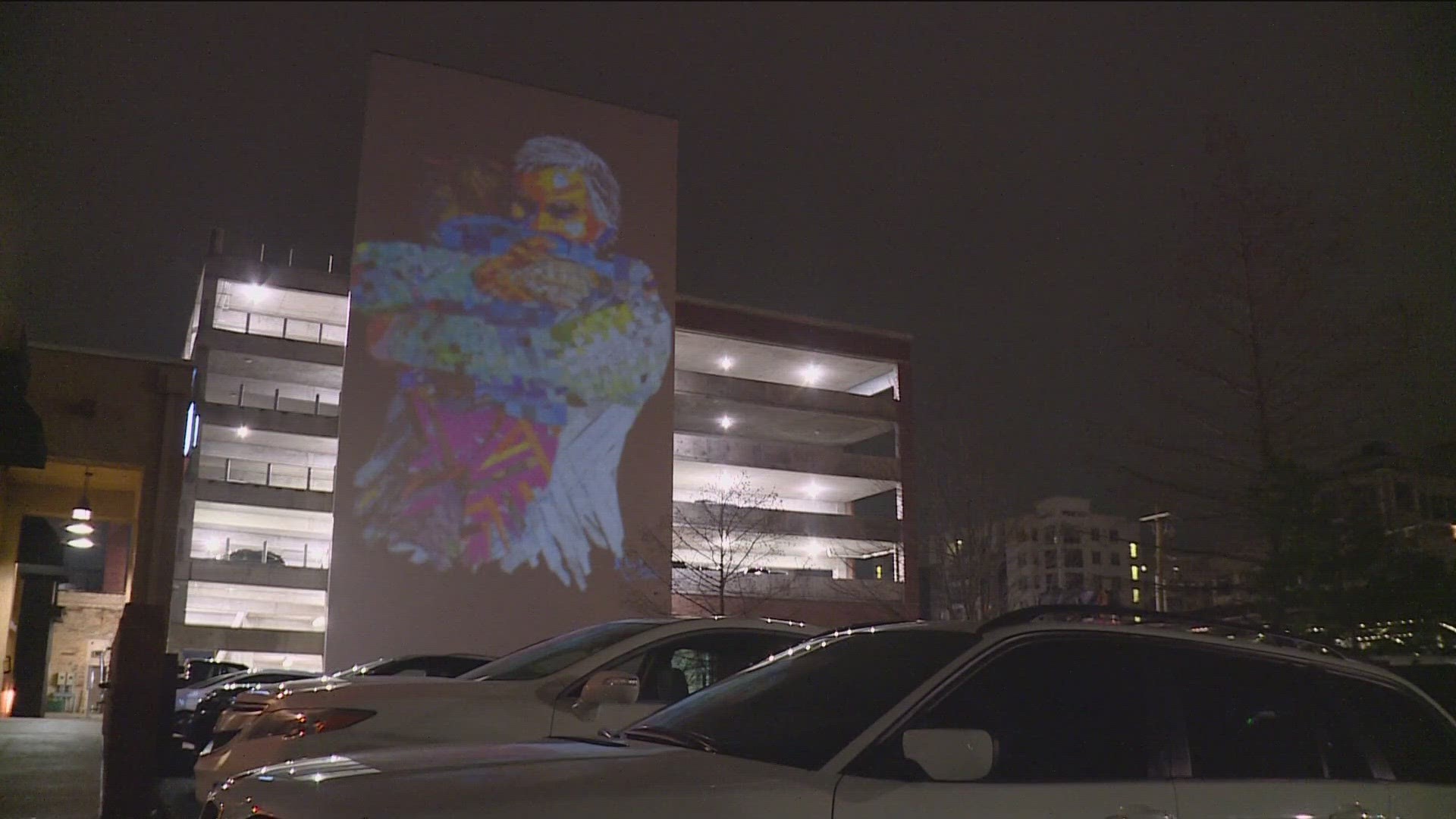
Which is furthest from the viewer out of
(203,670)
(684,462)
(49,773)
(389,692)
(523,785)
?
(684,462)

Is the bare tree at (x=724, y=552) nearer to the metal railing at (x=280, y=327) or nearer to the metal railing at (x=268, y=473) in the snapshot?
the metal railing at (x=268, y=473)

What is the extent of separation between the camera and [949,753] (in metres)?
3.15

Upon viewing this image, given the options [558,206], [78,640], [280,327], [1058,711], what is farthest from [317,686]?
[280,327]

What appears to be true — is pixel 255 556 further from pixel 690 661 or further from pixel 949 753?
pixel 949 753

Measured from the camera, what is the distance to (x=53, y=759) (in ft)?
45.5

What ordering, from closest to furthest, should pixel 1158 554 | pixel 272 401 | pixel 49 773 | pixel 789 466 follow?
pixel 49 773 < pixel 1158 554 < pixel 272 401 < pixel 789 466

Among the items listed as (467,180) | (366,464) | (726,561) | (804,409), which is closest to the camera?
(366,464)

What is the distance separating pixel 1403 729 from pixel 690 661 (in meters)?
3.63

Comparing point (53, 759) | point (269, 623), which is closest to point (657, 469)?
point (269, 623)

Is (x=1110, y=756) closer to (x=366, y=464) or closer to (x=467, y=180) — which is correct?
(x=366, y=464)

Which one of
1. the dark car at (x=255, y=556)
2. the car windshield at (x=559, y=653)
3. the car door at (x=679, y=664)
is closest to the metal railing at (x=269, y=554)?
the dark car at (x=255, y=556)

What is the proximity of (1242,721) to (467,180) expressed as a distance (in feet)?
138

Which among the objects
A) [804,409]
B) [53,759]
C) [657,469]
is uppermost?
[804,409]

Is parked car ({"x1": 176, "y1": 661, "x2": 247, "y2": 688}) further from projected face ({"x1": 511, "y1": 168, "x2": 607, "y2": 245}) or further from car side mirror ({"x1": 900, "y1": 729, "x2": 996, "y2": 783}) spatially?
projected face ({"x1": 511, "y1": 168, "x2": 607, "y2": 245})
